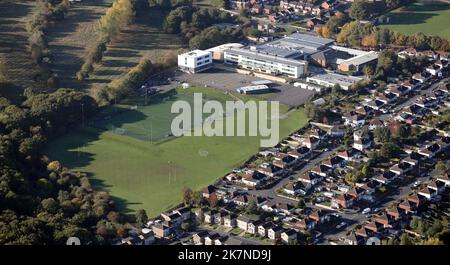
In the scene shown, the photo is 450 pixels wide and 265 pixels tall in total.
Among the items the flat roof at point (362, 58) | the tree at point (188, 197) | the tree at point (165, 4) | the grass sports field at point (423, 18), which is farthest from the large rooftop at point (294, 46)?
the tree at point (188, 197)

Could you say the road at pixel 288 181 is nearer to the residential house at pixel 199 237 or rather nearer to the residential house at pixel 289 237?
the residential house at pixel 289 237

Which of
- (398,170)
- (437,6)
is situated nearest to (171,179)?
(398,170)

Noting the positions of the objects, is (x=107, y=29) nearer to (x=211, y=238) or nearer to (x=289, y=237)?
(x=211, y=238)

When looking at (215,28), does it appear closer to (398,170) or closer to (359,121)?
(359,121)

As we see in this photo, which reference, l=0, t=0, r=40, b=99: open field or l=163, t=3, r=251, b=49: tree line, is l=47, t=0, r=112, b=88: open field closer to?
l=0, t=0, r=40, b=99: open field

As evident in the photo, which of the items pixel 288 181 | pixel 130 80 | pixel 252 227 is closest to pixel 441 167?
pixel 288 181

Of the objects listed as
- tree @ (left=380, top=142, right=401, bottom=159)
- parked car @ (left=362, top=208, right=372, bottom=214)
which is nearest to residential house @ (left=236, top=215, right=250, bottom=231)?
parked car @ (left=362, top=208, right=372, bottom=214)

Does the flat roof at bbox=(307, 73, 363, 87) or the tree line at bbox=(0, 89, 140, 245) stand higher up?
the flat roof at bbox=(307, 73, 363, 87)
